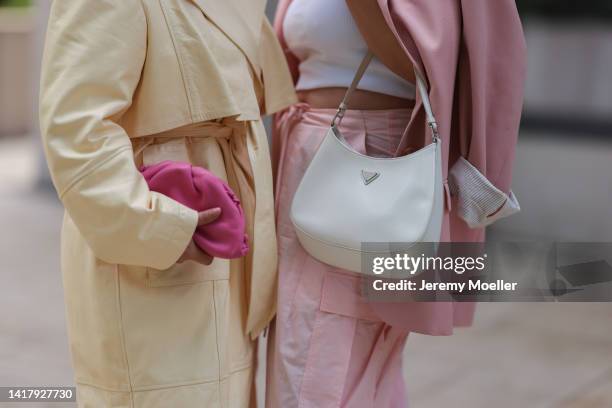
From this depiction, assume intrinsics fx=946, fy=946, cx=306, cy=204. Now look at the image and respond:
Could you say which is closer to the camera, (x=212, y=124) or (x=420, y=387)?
(x=212, y=124)

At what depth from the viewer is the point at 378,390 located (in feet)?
8.74

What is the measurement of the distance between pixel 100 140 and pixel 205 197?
10.7 inches

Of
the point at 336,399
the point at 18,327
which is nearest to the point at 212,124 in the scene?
the point at 336,399

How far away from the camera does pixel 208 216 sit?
7.13 ft

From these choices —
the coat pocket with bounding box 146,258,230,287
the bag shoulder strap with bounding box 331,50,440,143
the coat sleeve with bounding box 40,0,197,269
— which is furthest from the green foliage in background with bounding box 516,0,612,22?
the coat sleeve with bounding box 40,0,197,269

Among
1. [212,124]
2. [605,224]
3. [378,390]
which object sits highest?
[212,124]

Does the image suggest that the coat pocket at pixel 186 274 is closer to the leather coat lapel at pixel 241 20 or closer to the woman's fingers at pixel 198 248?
the woman's fingers at pixel 198 248

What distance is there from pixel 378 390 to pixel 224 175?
771 mm

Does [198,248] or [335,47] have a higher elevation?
[335,47]

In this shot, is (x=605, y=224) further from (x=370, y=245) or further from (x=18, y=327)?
(x=370, y=245)

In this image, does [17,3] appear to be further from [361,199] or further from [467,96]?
[361,199]

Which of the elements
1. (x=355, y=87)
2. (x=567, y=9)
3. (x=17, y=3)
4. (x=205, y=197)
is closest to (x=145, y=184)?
(x=205, y=197)

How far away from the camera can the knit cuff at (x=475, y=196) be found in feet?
8.14

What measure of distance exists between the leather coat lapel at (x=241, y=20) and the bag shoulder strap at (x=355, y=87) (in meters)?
0.24
